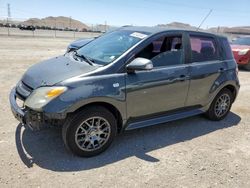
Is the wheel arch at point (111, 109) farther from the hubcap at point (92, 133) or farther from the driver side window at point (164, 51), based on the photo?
the driver side window at point (164, 51)

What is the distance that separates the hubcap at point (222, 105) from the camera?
16.5 feet

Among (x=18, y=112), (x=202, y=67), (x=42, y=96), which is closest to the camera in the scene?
(x=42, y=96)

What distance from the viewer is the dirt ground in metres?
3.12

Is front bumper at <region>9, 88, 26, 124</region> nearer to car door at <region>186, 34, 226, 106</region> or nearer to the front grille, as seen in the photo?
the front grille

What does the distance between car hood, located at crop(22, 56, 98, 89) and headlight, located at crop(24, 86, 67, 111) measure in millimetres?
128

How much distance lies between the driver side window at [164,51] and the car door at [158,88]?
0.05 feet

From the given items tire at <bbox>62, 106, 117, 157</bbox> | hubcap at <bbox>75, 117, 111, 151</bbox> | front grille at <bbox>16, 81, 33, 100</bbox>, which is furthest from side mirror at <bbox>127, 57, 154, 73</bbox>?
→ front grille at <bbox>16, 81, 33, 100</bbox>

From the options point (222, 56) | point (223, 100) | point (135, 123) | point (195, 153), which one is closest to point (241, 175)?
point (195, 153)

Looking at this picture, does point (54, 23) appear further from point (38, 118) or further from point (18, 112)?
point (38, 118)

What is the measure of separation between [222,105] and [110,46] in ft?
8.28

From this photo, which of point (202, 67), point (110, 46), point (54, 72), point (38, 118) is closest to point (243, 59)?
point (202, 67)

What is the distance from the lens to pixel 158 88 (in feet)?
12.8

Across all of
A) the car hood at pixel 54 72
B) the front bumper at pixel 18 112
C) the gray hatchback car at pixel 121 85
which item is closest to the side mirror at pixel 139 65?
the gray hatchback car at pixel 121 85

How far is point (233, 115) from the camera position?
5.57 m
